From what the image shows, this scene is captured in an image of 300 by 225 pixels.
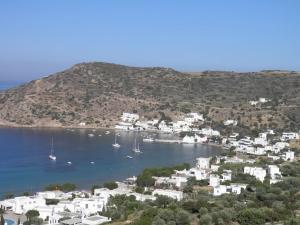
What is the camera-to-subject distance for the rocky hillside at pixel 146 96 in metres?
69.5

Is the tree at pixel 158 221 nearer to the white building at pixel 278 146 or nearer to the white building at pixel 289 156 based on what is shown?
the white building at pixel 289 156

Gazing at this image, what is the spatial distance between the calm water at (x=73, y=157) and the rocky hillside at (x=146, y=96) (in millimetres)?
6690

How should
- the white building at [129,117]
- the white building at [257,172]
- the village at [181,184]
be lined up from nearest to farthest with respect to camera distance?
the village at [181,184]
the white building at [257,172]
the white building at [129,117]

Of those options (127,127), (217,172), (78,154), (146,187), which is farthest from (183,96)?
(146,187)

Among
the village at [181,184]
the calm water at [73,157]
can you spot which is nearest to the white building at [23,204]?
the village at [181,184]

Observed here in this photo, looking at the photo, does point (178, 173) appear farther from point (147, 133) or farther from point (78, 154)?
point (147, 133)

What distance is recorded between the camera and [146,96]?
258 feet

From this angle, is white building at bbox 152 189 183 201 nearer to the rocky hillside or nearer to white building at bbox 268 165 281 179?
white building at bbox 268 165 281 179

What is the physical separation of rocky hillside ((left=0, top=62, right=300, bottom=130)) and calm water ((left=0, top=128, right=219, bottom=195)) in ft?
21.9

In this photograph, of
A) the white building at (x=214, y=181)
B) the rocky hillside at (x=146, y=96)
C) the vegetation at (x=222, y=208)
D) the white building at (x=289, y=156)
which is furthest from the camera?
the rocky hillside at (x=146, y=96)

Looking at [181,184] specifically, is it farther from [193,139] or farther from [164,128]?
[164,128]

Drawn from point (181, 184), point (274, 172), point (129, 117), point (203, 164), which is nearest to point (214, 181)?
point (181, 184)

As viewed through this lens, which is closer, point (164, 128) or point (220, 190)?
point (220, 190)

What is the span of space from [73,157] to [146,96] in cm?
3133
